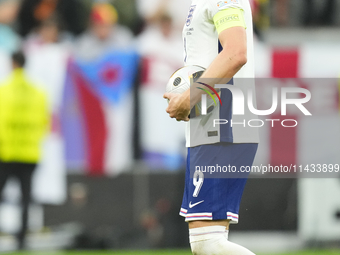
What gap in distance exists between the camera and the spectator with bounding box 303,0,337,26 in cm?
918

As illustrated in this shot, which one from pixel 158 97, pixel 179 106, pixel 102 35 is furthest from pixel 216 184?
pixel 102 35

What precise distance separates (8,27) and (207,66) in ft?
19.7

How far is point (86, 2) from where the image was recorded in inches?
347

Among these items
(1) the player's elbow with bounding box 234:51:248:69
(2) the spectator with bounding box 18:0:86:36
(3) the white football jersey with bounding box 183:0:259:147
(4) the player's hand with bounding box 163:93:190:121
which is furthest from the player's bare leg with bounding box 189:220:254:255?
(2) the spectator with bounding box 18:0:86:36

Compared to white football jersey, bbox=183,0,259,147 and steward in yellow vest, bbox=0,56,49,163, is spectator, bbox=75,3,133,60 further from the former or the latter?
white football jersey, bbox=183,0,259,147

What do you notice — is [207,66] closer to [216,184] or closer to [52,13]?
[216,184]

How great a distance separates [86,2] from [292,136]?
12.0ft

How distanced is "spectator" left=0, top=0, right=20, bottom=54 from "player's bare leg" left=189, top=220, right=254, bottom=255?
587 cm

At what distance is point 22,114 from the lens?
7895 mm

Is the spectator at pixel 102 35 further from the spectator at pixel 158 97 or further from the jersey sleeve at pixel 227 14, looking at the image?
the jersey sleeve at pixel 227 14

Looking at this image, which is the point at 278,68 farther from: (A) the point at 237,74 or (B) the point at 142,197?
(A) the point at 237,74

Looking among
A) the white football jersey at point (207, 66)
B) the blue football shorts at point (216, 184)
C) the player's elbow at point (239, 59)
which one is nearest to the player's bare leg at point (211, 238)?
the blue football shorts at point (216, 184)

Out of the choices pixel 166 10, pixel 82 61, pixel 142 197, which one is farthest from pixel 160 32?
pixel 142 197

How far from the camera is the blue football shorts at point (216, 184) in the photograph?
2908 mm
